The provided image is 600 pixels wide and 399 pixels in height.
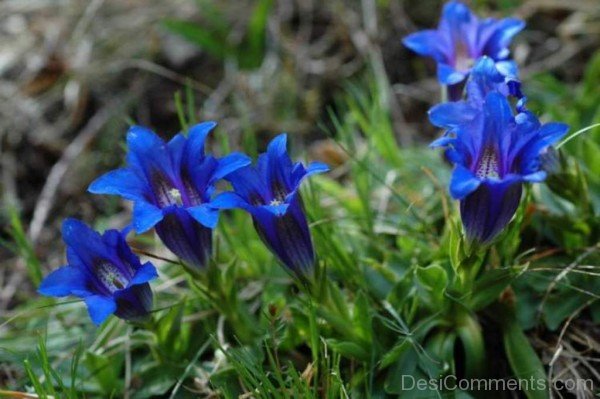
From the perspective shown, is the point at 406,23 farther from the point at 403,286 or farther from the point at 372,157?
the point at 403,286

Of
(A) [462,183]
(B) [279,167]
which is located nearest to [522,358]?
(A) [462,183]

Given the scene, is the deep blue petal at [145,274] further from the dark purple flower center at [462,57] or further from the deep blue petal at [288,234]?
the dark purple flower center at [462,57]

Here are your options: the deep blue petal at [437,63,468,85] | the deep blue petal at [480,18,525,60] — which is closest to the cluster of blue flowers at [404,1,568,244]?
the deep blue petal at [437,63,468,85]

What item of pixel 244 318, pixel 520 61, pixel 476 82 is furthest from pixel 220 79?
pixel 476 82

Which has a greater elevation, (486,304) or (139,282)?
(139,282)

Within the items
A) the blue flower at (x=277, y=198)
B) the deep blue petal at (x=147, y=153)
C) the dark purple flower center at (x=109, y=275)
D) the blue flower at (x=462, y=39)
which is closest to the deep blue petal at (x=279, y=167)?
the blue flower at (x=277, y=198)

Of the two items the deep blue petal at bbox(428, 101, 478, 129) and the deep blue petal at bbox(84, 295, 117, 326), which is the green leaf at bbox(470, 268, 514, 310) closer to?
the deep blue petal at bbox(428, 101, 478, 129)
